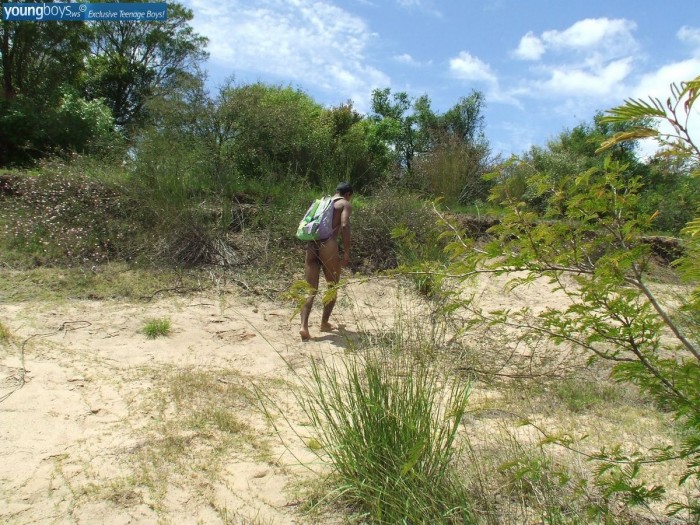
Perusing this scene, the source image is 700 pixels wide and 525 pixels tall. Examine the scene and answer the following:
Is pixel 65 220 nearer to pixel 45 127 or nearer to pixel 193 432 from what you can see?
pixel 193 432

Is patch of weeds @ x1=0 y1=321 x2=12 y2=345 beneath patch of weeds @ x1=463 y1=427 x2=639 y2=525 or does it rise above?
beneath

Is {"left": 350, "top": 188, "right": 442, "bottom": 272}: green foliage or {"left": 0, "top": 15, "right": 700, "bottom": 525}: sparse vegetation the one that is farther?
{"left": 350, "top": 188, "right": 442, "bottom": 272}: green foliage

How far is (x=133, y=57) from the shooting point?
2520 centimetres

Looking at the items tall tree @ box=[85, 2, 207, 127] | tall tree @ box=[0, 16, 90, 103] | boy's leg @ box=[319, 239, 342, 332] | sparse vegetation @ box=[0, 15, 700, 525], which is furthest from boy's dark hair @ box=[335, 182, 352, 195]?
tall tree @ box=[85, 2, 207, 127]

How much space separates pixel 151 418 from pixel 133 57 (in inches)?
996

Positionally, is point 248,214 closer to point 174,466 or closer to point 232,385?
point 232,385

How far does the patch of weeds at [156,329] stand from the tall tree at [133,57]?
1912 cm

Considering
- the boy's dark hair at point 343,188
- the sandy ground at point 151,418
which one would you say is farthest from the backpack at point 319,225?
the sandy ground at point 151,418

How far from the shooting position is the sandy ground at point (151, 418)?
115 inches

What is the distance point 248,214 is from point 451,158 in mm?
4819

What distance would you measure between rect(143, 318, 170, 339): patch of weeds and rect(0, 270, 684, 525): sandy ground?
4.4 inches

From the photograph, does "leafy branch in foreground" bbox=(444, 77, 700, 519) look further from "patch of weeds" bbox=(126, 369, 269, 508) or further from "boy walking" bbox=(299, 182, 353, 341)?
"boy walking" bbox=(299, 182, 353, 341)

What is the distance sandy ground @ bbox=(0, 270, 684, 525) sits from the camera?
2.92 m

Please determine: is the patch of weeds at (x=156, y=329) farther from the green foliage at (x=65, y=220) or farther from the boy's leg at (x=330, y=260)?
the green foliage at (x=65, y=220)
